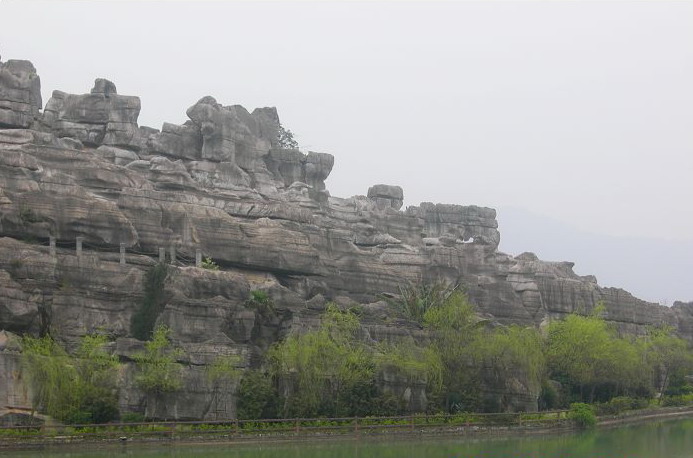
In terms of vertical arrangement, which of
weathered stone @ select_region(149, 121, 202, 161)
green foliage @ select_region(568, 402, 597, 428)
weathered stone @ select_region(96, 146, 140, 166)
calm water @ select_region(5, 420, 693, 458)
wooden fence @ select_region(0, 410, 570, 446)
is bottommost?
calm water @ select_region(5, 420, 693, 458)

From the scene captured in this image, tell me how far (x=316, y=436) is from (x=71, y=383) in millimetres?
8583

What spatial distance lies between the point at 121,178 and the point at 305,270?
986 centimetres

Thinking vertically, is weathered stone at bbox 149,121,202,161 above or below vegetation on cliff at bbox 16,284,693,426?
above

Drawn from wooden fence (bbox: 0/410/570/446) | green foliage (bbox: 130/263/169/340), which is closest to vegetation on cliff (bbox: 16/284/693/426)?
green foliage (bbox: 130/263/169/340)

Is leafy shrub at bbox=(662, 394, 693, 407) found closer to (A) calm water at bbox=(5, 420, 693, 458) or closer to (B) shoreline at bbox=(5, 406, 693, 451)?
(B) shoreline at bbox=(5, 406, 693, 451)

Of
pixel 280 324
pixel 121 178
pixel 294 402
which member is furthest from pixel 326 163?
pixel 294 402

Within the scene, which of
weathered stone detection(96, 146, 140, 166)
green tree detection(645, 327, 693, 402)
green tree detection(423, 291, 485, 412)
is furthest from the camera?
green tree detection(645, 327, 693, 402)

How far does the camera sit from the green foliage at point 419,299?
59875 millimetres

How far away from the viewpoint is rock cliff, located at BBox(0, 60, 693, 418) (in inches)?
1848

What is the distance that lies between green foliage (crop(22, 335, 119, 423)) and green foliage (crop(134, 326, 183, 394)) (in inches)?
37.8

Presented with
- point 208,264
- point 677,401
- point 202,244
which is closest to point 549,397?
point 677,401

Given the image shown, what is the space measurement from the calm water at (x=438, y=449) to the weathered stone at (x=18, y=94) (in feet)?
79.8

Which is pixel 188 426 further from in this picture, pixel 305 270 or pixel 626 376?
pixel 626 376

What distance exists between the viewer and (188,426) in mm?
41906
